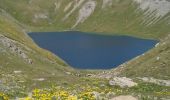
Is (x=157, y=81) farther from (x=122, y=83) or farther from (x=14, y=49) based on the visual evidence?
(x=14, y=49)

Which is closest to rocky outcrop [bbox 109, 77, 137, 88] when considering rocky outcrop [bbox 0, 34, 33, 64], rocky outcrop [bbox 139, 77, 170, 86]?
rocky outcrop [bbox 139, 77, 170, 86]

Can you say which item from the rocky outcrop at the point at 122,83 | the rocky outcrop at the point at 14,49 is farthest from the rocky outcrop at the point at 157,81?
the rocky outcrop at the point at 14,49

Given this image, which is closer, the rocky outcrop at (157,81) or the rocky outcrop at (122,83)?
the rocky outcrop at (122,83)

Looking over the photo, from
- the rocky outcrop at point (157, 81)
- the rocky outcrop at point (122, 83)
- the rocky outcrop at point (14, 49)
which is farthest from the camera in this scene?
the rocky outcrop at point (14, 49)

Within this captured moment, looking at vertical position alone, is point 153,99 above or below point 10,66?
below

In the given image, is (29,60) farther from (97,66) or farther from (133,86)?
(97,66)

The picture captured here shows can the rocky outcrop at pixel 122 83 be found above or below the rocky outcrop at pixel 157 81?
below

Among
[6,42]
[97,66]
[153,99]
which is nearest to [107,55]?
[97,66]

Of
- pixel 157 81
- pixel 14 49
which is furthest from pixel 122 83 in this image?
pixel 14 49

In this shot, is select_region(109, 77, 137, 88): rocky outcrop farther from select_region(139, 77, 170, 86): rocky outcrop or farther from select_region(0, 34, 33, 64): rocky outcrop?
select_region(0, 34, 33, 64): rocky outcrop

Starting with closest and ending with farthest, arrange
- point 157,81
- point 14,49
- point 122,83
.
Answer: point 122,83
point 157,81
point 14,49

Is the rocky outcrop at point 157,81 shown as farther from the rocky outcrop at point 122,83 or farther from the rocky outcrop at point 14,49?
the rocky outcrop at point 14,49
